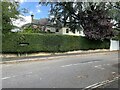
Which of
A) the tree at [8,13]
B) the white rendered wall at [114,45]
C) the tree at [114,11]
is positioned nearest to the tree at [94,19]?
the tree at [114,11]

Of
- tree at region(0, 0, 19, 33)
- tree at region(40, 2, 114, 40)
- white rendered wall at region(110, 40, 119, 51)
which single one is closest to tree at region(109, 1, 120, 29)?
tree at region(40, 2, 114, 40)

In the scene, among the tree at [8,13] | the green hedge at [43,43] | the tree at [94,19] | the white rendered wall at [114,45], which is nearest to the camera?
the tree at [8,13]

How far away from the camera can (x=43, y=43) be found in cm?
3275

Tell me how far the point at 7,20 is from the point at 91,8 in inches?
688

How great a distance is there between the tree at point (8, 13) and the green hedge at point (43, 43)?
34.1 inches

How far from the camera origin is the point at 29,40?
30.9m

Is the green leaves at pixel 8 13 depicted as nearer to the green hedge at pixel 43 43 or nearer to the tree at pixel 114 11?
the green hedge at pixel 43 43

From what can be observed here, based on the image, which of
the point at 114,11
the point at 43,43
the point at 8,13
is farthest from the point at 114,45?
the point at 8,13

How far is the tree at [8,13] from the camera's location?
27.4 meters

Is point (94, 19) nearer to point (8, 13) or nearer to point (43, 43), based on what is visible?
point (43, 43)

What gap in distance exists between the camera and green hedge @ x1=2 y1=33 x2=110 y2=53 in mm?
29016

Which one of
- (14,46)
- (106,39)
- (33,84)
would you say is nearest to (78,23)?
(106,39)

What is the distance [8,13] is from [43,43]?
6.45 metres

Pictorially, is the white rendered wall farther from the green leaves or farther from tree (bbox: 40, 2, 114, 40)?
the green leaves
